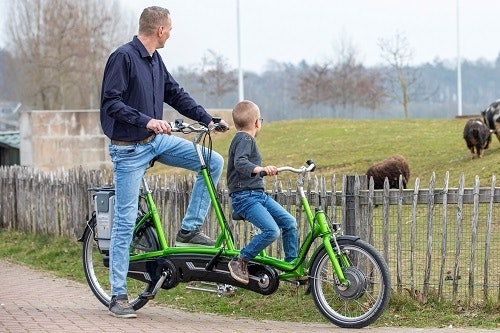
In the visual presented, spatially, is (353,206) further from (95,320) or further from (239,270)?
(95,320)

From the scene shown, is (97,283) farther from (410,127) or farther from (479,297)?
(410,127)

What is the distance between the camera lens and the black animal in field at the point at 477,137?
22016mm

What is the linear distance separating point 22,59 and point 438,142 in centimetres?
4680

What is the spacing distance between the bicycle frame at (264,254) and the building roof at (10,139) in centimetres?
2861

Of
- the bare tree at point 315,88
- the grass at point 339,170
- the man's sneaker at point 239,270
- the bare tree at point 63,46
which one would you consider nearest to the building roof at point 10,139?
the grass at point 339,170

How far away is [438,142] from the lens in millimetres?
27000

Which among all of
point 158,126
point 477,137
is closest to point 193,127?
point 158,126

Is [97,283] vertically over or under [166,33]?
under

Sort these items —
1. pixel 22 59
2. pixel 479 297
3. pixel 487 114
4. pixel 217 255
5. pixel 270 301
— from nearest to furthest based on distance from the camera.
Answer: pixel 217 255
pixel 479 297
pixel 270 301
pixel 487 114
pixel 22 59

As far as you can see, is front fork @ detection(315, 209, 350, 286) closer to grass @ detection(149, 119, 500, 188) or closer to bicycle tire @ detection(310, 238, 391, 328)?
bicycle tire @ detection(310, 238, 391, 328)

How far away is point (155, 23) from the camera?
799cm

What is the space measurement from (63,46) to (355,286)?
58456mm

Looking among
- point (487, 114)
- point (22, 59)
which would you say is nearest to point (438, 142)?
point (487, 114)

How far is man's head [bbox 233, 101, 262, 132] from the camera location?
7832mm
